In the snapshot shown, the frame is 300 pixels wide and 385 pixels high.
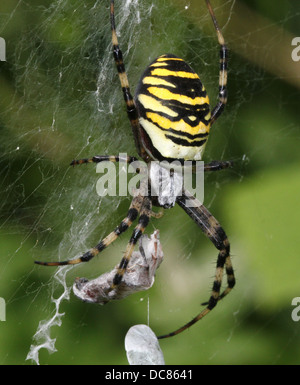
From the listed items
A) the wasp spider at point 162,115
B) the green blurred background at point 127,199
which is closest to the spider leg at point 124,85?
the wasp spider at point 162,115

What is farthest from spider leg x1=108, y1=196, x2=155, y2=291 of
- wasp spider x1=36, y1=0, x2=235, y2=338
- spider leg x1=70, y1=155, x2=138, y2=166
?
spider leg x1=70, y1=155, x2=138, y2=166

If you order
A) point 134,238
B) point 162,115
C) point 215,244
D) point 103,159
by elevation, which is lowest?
point 215,244

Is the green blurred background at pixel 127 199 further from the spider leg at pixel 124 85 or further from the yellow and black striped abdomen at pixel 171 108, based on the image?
the yellow and black striped abdomen at pixel 171 108

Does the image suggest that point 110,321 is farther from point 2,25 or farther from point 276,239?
point 2,25

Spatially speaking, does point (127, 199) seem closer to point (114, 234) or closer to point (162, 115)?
point (114, 234)

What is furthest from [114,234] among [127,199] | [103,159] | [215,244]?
[215,244]

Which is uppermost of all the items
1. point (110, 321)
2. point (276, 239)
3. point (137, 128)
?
point (137, 128)

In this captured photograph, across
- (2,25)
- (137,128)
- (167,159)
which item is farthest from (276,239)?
(2,25)
